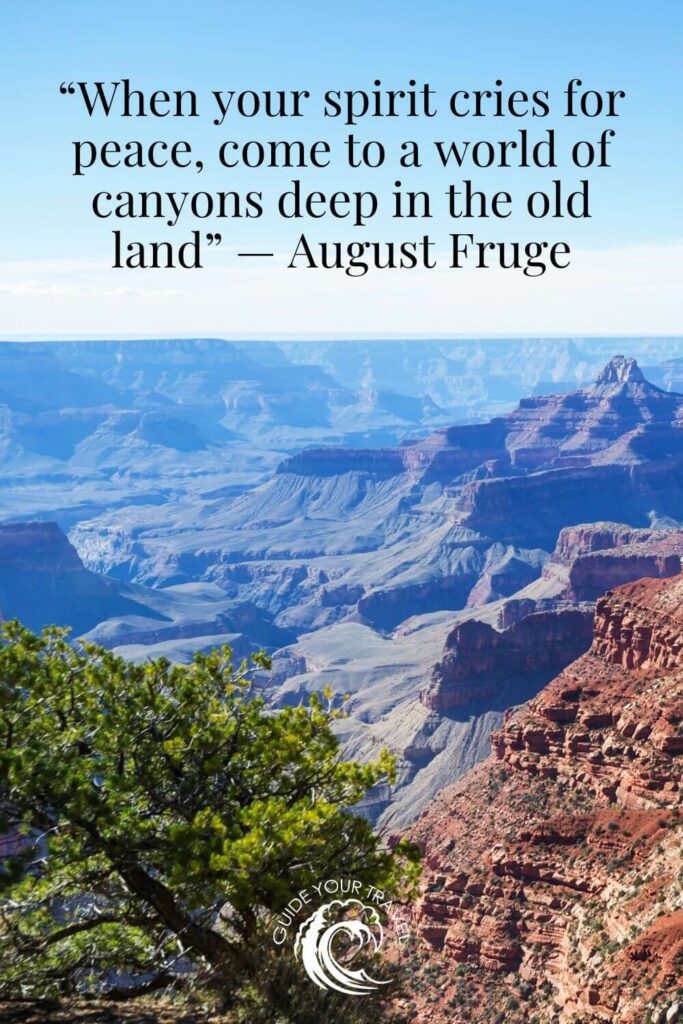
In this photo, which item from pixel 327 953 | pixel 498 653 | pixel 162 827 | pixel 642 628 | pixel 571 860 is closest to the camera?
pixel 327 953

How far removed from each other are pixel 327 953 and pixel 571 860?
26749 millimetres

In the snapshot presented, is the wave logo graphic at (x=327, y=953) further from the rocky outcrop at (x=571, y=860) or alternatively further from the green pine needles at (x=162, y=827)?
the rocky outcrop at (x=571, y=860)

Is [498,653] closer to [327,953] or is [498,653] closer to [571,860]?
[571,860]

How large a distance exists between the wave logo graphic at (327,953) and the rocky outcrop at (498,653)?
77.7 metres

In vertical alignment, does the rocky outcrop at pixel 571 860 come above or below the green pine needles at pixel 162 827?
below

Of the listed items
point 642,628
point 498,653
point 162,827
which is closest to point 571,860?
point 642,628

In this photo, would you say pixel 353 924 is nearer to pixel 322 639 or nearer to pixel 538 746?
pixel 538 746

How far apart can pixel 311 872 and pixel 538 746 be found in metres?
36.3

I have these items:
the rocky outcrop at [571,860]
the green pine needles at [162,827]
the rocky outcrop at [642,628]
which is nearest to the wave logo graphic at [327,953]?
the green pine needles at [162,827]

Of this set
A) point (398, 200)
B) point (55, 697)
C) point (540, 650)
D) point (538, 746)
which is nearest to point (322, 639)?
point (540, 650)

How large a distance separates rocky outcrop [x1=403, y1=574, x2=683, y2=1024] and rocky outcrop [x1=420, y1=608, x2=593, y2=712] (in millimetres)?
35862

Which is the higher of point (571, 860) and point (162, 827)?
point (162, 827)

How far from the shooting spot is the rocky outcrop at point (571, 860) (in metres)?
34.0

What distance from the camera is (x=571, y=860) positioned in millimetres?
42312
